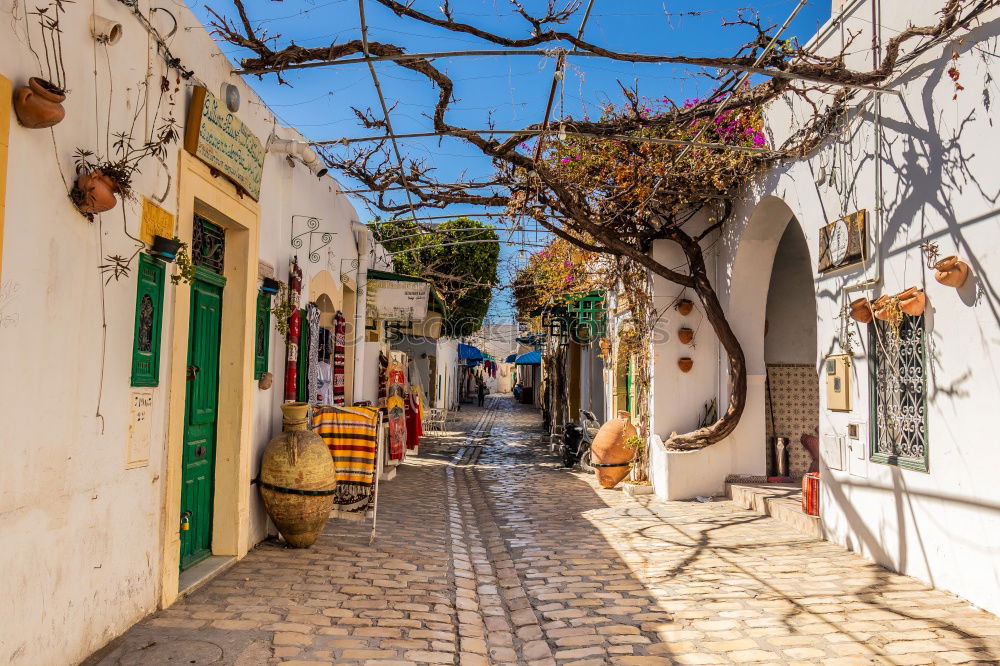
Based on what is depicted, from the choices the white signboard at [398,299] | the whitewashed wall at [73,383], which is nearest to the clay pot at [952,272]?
the whitewashed wall at [73,383]

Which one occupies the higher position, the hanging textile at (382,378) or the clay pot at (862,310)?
the clay pot at (862,310)

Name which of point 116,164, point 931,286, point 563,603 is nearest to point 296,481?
point 563,603

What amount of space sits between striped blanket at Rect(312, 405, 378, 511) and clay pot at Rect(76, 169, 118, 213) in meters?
3.48

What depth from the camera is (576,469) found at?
13.4 m

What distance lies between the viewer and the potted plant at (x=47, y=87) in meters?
3.02

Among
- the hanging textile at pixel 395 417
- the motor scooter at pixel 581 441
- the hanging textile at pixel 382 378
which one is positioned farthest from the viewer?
the motor scooter at pixel 581 441

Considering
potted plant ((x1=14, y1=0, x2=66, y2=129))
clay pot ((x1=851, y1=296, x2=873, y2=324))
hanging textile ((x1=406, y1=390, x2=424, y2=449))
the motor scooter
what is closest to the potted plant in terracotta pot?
potted plant ((x1=14, y1=0, x2=66, y2=129))

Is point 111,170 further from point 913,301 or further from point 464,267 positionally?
point 464,267

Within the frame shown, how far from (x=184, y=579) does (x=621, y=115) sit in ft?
18.9

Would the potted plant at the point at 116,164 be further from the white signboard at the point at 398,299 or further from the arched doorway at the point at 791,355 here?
the arched doorway at the point at 791,355

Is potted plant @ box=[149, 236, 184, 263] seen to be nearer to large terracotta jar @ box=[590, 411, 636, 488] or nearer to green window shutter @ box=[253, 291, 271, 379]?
green window shutter @ box=[253, 291, 271, 379]

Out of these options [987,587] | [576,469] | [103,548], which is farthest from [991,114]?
[576,469]

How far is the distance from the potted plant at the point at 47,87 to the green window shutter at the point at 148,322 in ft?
3.75

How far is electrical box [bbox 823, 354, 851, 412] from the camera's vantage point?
6.54 m
